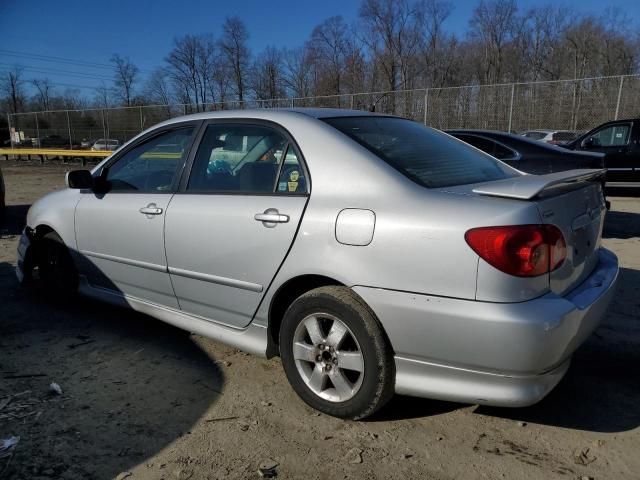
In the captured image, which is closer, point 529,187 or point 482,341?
point 482,341

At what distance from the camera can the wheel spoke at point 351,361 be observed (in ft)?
8.29

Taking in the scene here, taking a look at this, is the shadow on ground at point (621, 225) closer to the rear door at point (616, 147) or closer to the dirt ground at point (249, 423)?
the rear door at point (616, 147)

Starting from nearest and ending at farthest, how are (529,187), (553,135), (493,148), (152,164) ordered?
(529,187) → (152,164) → (493,148) → (553,135)

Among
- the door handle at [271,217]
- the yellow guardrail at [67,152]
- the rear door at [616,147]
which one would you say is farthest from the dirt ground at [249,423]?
the yellow guardrail at [67,152]

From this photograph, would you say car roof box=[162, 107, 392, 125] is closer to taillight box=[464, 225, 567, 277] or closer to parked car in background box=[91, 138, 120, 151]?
taillight box=[464, 225, 567, 277]

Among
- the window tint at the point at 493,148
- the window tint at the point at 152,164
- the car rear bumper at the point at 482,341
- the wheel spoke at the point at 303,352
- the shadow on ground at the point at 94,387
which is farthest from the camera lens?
the window tint at the point at 493,148

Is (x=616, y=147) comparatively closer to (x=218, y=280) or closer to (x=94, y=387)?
(x=218, y=280)

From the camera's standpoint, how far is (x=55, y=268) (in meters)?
4.37

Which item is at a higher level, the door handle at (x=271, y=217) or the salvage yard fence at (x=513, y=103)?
the salvage yard fence at (x=513, y=103)

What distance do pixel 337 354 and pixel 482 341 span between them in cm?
74

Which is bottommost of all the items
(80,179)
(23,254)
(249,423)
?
(249,423)

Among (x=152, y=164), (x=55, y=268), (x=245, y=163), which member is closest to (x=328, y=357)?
(x=245, y=163)

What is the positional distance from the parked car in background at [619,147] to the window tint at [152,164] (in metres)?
8.97

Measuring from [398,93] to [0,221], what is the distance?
13570 millimetres
